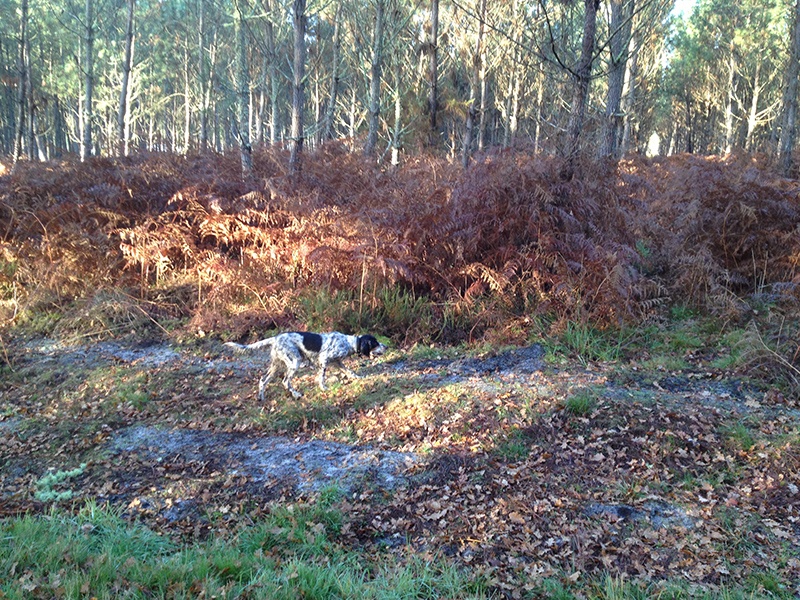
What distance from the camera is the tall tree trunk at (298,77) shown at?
11.1 m

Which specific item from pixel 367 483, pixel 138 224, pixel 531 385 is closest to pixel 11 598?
pixel 367 483

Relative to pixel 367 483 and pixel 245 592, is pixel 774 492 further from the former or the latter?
pixel 245 592

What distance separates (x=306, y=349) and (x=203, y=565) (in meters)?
3.09

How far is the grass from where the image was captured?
3.08 m

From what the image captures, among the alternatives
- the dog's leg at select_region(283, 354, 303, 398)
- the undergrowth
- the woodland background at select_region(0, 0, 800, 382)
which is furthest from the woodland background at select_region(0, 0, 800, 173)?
the dog's leg at select_region(283, 354, 303, 398)

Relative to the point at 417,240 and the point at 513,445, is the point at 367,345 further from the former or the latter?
the point at 417,240

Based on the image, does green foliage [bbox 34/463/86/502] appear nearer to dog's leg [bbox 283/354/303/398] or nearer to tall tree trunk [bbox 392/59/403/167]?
dog's leg [bbox 283/354/303/398]

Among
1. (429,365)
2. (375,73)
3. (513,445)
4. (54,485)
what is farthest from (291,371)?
(375,73)

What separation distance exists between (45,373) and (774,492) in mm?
8008

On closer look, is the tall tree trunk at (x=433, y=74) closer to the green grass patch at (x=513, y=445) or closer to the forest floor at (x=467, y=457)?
the forest floor at (x=467, y=457)

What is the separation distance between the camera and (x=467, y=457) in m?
5.01

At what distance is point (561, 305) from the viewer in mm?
7609

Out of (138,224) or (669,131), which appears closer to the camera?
(138,224)

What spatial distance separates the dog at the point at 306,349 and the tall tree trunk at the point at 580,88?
4271 mm
